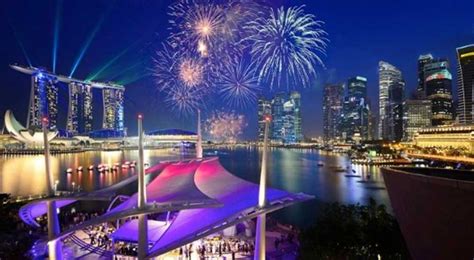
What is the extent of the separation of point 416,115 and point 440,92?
11.7 m

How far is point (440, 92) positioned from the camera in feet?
439

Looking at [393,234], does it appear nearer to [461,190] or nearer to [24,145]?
[461,190]

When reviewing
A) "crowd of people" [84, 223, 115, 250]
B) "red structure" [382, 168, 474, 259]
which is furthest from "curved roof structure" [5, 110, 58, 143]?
"red structure" [382, 168, 474, 259]

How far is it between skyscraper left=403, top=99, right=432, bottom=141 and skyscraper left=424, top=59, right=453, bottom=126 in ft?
6.30

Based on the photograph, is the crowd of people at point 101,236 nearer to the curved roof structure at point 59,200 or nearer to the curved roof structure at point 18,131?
the curved roof structure at point 59,200

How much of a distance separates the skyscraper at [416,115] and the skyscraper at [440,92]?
1.92 m

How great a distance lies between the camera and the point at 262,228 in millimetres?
10461

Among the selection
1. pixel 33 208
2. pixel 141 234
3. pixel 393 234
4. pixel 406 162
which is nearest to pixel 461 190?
pixel 393 234

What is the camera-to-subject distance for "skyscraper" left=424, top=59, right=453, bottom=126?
13062 centimetres

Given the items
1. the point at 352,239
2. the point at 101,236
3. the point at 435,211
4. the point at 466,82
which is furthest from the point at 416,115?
the point at 435,211

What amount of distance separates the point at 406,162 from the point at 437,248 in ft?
205

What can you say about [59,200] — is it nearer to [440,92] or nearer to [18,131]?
[18,131]

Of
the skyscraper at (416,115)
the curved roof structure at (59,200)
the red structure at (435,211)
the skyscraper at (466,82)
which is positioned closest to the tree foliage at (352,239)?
the red structure at (435,211)

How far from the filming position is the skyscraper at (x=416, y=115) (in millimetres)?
130500
